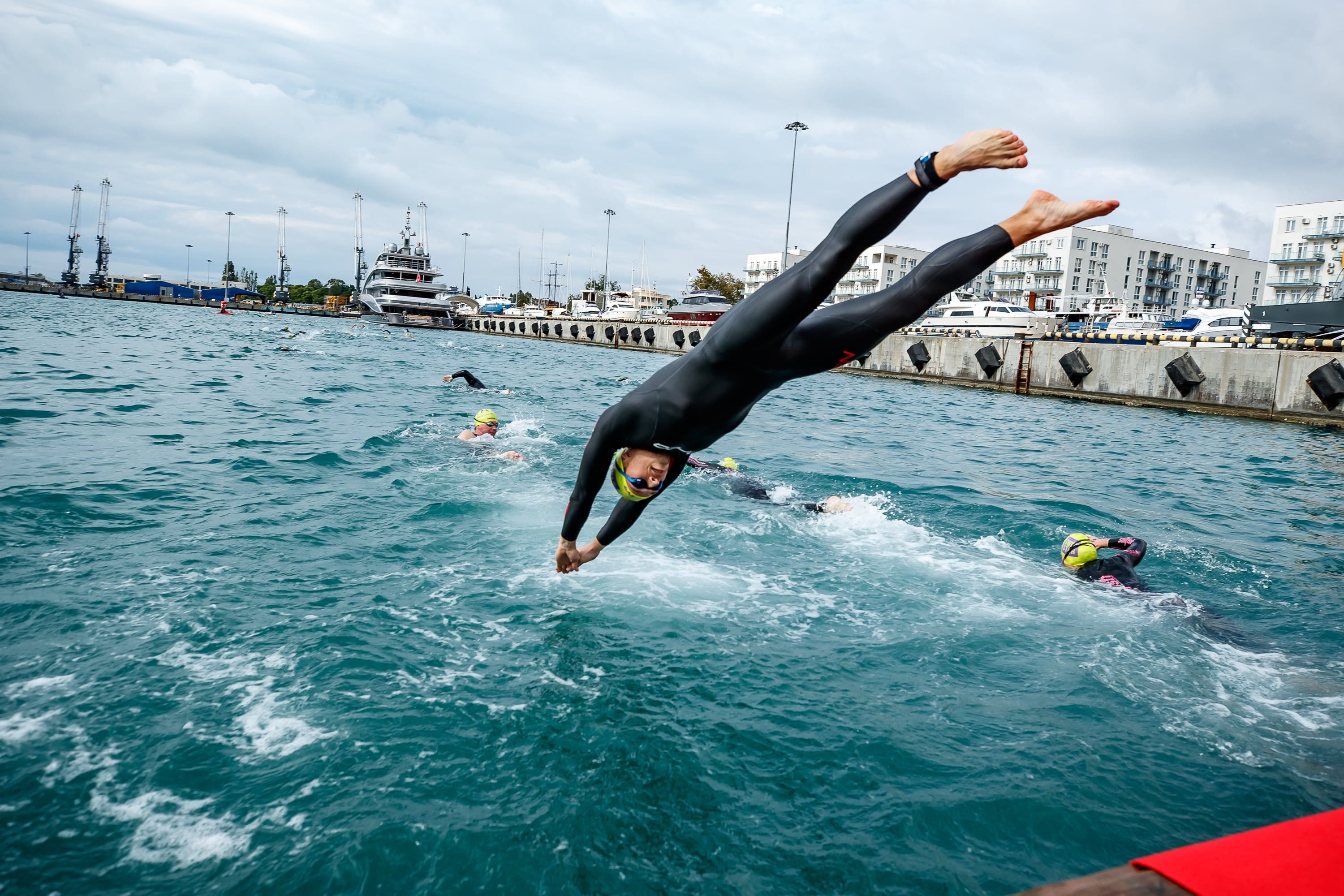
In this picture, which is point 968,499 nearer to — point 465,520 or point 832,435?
point 832,435

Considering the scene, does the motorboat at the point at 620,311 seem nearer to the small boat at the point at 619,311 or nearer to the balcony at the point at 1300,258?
the small boat at the point at 619,311

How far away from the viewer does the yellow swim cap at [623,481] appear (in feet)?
17.3

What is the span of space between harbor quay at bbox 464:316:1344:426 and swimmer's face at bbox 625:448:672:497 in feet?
45.6

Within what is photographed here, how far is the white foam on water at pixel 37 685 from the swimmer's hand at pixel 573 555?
10.6 feet

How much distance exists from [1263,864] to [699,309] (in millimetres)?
63375

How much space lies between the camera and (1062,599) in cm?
781

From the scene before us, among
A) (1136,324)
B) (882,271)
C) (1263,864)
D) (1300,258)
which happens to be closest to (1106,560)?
(1263,864)

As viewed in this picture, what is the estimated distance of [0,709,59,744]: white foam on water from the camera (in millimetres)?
4316

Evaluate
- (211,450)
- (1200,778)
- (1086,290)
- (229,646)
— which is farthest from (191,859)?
(1086,290)

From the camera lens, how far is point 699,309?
64.4 m

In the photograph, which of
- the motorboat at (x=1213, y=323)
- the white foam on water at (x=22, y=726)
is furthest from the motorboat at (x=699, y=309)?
the white foam on water at (x=22, y=726)

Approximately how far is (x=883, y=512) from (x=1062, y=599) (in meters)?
3.43

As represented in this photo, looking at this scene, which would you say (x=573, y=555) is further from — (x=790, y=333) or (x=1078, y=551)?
(x=1078, y=551)

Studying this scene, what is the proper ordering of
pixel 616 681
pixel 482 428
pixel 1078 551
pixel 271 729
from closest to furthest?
pixel 271 729
pixel 616 681
pixel 1078 551
pixel 482 428
